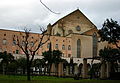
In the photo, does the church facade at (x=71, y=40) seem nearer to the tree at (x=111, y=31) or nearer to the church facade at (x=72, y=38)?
the church facade at (x=72, y=38)

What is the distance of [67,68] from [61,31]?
22.4 meters

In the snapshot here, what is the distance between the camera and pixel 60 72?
49156 millimetres

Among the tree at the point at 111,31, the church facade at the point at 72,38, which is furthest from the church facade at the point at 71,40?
the tree at the point at 111,31

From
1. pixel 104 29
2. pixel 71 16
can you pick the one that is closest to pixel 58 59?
pixel 104 29

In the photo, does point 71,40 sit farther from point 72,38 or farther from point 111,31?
point 111,31

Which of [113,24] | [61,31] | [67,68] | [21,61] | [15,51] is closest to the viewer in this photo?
[113,24]

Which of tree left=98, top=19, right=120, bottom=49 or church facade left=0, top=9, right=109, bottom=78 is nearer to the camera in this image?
tree left=98, top=19, right=120, bottom=49

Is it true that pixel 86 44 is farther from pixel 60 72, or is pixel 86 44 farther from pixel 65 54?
pixel 60 72

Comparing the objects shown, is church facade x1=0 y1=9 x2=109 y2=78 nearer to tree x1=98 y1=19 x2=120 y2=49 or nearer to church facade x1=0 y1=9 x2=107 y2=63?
church facade x1=0 y1=9 x2=107 y2=63

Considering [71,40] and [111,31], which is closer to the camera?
[111,31]

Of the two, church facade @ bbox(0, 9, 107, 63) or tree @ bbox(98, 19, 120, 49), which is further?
church facade @ bbox(0, 9, 107, 63)

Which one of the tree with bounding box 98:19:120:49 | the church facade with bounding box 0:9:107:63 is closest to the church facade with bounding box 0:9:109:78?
the church facade with bounding box 0:9:107:63

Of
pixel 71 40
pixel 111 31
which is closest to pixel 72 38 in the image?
pixel 71 40

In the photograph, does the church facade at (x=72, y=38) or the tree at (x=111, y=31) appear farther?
the church facade at (x=72, y=38)
